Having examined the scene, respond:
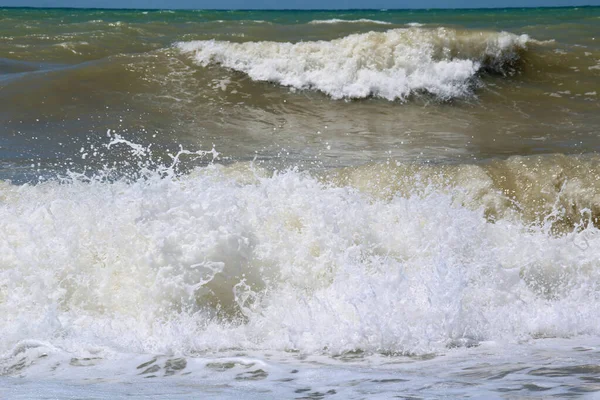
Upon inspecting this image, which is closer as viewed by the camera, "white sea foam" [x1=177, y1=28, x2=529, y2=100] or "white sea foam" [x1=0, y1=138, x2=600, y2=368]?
"white sea foam" [x1=0, y1=138, x2=600, y2=368]

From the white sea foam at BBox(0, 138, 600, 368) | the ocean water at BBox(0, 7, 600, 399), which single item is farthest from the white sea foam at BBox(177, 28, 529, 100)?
the white sea foam at BBox(0, 138, 600, 368)

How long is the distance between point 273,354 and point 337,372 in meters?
0.45

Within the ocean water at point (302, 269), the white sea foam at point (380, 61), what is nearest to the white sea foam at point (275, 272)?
the ocean water at point (302, 269)

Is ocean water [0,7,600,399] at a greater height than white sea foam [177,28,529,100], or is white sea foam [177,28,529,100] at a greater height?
white sea foam [177,28,529,100]

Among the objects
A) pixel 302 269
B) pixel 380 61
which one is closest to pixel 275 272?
pixel 302 269

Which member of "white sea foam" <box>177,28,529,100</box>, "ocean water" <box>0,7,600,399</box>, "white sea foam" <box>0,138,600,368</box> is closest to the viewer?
"ocean water" <box>0,7,600,399</box>

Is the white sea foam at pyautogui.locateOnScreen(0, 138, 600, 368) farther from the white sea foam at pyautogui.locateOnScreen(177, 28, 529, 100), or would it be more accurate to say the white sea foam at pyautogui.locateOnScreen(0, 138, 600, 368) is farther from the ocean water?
the white sea foam at pyautogui.locateOnScreen(177, 28, 529, 100)

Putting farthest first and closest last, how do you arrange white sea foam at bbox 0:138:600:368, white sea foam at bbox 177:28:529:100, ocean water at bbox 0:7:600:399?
1. white sea foam at bbox 177:28:529:100
2. white sea foam at bbox 0:138:600:368
3. ocean water at bbox 0:7:600:399

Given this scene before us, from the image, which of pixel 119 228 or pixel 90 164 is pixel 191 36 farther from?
pixel 119 228

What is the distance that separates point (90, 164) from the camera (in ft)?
23.4

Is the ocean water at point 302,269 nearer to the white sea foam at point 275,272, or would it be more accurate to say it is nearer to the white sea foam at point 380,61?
the white sea foam at point 275,272

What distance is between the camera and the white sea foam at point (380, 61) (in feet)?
36.3

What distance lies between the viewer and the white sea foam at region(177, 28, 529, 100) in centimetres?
1105

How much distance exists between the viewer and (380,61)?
11.5 meters
